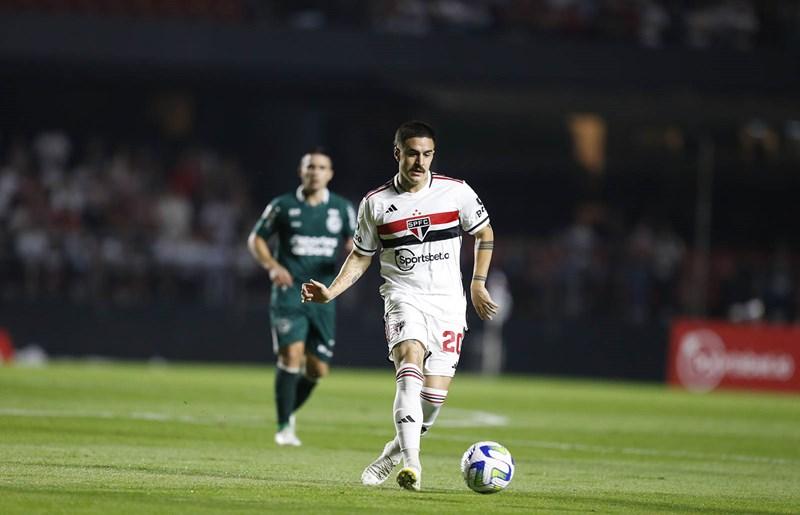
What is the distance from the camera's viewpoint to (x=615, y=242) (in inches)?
1161

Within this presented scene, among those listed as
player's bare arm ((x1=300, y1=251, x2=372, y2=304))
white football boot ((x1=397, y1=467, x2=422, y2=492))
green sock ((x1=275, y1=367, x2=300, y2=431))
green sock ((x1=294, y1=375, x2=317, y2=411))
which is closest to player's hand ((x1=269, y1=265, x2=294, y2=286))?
green sock ((x1=275, y1=367, x2=300, y2=431))

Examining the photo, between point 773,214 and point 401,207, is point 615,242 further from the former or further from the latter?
point 401,207

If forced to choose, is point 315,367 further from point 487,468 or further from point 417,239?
point 487,468

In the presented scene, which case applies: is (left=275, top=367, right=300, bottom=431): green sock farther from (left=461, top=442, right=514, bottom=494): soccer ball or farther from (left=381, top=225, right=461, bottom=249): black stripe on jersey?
(left=461, top=442, right=514, bottom=494): soccer ball

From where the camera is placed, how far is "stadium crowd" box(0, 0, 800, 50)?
96.8ft

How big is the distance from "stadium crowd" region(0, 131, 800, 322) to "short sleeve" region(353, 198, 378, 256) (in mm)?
17131

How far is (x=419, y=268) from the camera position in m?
9.09

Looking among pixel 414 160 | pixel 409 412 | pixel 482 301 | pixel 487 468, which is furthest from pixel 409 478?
pixel 414 160

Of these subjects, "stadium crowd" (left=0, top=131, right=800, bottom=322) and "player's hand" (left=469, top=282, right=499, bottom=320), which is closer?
"player's hand" (left=469, top=282, right=499, bottom=320)

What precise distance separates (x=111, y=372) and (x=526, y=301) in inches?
329

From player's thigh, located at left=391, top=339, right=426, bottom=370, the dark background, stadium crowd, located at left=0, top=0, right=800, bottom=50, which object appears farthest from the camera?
stadium crowd, located at left=0, top=0, right=800, bottom=50

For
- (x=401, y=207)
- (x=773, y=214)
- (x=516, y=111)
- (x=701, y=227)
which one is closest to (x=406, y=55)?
(x=516, y=111)

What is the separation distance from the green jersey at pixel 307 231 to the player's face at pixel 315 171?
0.22 metres

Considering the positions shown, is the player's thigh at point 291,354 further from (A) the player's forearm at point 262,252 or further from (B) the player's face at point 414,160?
(B) the player's face at point 414,160
